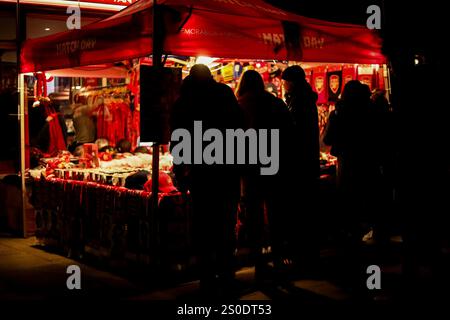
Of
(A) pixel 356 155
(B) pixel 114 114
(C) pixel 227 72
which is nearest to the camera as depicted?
(A) pixel 356 155

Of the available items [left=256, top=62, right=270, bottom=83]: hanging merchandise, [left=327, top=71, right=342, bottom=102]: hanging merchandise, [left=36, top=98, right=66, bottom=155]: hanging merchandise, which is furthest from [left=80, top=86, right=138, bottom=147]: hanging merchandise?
[left=327, top=71, right=342, bottom=102]: hanging merchandise

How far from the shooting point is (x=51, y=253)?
905cm

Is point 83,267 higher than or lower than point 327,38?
lower

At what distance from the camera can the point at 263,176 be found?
7.11 metres

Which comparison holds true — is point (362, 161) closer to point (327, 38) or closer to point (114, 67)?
point (327, 38)

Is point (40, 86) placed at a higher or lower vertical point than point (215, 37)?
lower

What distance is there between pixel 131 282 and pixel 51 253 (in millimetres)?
2203

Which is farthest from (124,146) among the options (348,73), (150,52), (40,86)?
(150,52)

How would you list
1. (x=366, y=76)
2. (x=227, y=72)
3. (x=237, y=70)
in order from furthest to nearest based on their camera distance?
(x=366, y=76), (x=227, y=72), (x=237, y=70)

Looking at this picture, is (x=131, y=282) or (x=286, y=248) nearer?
(x=131, y=282)

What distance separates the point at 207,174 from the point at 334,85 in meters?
4.89

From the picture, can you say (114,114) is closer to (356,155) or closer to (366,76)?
(366,76)

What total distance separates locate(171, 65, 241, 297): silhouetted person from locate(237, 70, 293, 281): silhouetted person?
20.5 inches

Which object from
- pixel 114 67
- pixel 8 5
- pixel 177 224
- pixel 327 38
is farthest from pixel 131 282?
pixel 8 5
